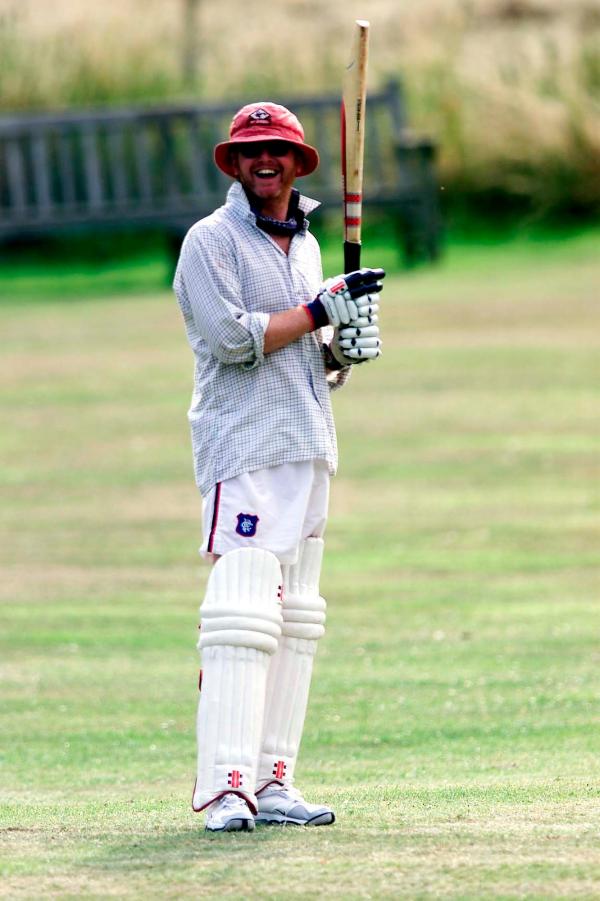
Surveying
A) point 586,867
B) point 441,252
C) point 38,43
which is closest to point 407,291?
point 441,252

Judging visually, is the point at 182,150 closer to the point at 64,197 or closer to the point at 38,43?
the point at 64,197

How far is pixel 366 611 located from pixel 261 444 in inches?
193

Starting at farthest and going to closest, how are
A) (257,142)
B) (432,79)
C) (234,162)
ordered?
1. (432,79)
2. (234,162)
3. (257,142)

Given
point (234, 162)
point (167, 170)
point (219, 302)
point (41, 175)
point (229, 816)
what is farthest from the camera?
point (41, 175)

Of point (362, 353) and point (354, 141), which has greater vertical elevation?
point (354, 141)

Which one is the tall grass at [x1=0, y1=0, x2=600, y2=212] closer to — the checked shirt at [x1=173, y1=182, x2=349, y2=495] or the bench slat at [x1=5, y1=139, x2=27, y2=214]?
the bench slat at [x1=5, y1=139, x2=27, y2=214]

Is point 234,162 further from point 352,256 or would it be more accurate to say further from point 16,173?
point 16,173

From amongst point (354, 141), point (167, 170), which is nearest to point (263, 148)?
point (354, 141)

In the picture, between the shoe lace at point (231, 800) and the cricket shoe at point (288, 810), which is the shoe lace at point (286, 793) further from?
the shoe lace at point (231, 800)

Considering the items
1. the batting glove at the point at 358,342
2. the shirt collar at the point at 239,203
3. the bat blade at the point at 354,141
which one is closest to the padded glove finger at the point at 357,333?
the batting glove at the point at 358,342

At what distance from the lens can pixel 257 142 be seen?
5672 millimetres

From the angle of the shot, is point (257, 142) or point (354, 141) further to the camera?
point (354, 141)

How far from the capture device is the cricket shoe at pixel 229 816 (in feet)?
17.8

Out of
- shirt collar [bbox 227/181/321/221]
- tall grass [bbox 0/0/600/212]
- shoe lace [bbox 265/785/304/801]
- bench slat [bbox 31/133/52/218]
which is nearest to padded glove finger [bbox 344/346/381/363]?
shirt collar [bbox 227/181/321/221]
